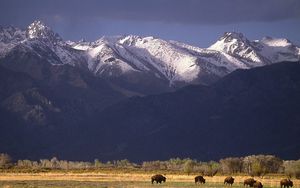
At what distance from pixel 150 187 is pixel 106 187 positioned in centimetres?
682

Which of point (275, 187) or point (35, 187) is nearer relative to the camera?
point (35, 187)

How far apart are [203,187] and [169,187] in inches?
199

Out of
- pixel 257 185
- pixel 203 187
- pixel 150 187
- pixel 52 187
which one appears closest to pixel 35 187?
pixel 52 187

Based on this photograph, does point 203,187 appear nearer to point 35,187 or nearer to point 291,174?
point 35,187

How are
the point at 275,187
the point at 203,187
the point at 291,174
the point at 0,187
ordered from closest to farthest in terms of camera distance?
the point at 0,187, the point at 203,187, the point at 275,187, the point at 291,174

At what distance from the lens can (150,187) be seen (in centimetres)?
10338

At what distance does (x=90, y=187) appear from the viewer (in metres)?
102

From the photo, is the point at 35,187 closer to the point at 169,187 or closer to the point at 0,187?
the point at 0,187

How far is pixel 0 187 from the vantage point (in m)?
98.3

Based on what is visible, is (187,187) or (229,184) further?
(229,184)

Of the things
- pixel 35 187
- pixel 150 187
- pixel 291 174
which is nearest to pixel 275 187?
pixel 150 187

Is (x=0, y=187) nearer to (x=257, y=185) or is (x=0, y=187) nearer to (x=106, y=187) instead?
(x=106, y=187)

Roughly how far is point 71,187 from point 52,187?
8.71 ft

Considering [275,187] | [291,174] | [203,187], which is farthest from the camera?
[291,174]
